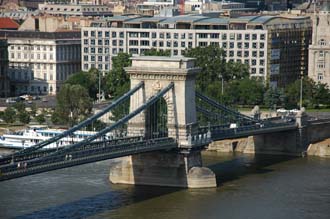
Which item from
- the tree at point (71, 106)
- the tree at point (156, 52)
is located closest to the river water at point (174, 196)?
the tree at point (71, 106)

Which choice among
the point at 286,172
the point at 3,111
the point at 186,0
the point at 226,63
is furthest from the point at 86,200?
the point at 186,0

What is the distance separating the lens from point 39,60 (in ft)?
427

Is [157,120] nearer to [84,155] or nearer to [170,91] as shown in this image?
[170,91]

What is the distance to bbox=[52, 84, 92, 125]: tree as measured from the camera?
102m

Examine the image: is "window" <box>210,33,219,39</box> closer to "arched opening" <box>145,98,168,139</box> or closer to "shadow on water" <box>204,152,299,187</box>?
"shadow on water" <box>204,152,299,187</box>

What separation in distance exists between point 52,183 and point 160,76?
8.21 m

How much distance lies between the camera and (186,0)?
174 meters

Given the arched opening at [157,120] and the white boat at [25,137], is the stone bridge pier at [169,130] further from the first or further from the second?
the white boat at [25,137]

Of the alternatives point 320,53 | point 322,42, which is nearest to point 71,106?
point 320,53

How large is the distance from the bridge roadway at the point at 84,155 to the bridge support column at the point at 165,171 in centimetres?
94

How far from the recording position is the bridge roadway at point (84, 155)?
212ft

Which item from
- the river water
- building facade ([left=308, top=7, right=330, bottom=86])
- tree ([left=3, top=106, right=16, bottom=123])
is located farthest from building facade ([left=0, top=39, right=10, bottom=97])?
the river water

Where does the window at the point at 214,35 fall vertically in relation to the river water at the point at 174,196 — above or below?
above

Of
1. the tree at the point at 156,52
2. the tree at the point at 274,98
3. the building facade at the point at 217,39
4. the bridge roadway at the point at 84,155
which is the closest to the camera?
the bridge roadway at the point at 84,155
